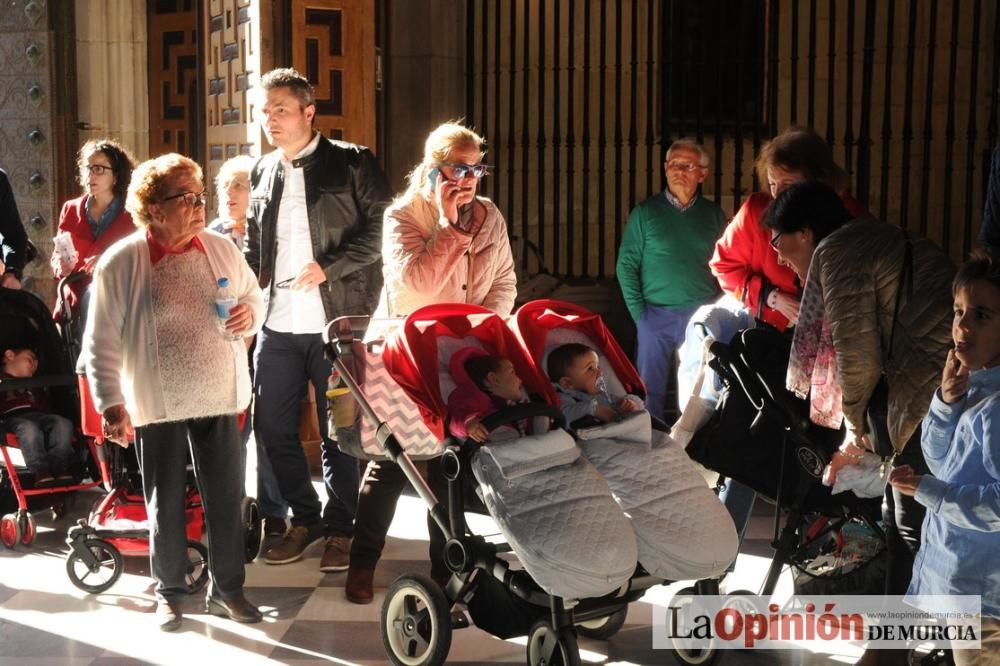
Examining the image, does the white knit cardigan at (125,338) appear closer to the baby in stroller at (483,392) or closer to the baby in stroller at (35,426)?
the baby in stroller at (483,392)

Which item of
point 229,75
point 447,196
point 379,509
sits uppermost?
point 229,75

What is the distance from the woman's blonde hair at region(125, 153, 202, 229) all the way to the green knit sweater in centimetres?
233

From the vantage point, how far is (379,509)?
4129mm

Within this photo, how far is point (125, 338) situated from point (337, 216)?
41.5 inches

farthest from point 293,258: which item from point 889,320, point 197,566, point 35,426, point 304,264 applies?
point 889,320

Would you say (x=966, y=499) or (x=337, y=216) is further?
(x=337, y=216)

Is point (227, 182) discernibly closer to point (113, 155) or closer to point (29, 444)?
point (113, 155)

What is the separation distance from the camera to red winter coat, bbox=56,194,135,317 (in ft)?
17.5

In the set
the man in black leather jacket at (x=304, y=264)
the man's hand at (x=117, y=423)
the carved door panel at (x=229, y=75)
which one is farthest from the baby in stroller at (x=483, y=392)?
the carved door panel at (x=229, y=75)

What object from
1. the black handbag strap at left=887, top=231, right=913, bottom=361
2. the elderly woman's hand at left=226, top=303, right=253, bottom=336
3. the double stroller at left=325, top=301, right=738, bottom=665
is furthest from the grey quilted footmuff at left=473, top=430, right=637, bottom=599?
the elderly woman's hand at left=226, top=303, right=253, bottom=336

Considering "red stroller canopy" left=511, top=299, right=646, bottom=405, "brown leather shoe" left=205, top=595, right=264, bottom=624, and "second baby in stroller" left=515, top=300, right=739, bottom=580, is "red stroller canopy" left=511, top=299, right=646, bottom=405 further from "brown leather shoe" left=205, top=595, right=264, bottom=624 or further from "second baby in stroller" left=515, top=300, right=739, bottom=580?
"brown leather shoe" left=205, top=595, right=264, bottom=624

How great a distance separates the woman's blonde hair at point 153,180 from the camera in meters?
3.83

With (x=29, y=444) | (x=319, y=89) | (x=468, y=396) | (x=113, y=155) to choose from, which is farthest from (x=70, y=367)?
(x=468, y=396)

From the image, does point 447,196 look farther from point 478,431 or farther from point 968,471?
point 968,471
